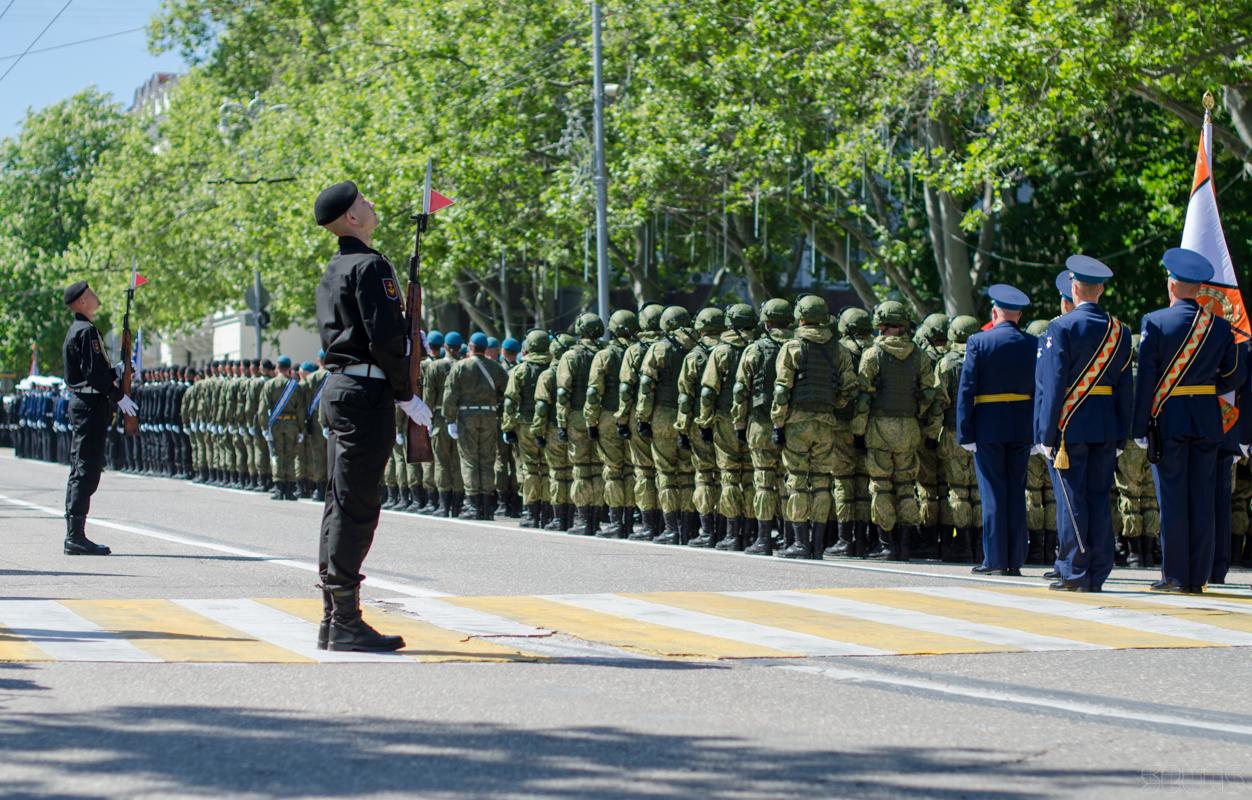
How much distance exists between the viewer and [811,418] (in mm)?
14820

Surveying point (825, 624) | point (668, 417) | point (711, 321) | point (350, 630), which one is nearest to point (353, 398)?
point (350, 630)

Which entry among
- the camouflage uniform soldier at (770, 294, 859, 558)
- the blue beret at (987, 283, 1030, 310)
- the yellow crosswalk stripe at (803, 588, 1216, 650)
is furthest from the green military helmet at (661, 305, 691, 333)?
the yellow crosswalk stripe at (803, 588, 1216, 650)

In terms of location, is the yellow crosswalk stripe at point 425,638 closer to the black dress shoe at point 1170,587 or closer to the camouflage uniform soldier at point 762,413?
the black dress shoe at point 1170,587

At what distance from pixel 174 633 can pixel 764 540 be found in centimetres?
700

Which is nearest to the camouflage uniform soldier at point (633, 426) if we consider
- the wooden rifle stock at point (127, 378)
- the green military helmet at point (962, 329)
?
the green military helmet at point (962, 329)

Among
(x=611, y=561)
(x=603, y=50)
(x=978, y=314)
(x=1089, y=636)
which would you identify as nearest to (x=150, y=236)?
(x=603, y=50)

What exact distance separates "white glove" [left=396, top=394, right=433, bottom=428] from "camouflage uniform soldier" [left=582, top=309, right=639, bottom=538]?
359 inches

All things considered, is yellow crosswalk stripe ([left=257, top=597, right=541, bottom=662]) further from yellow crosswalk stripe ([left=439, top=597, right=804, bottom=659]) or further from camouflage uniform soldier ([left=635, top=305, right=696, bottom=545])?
camouflage uniform soldier ([left=635, top=305, right=696, bottom=545])

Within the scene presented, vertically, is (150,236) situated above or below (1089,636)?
above

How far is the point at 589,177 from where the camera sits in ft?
118

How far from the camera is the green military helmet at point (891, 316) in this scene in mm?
14898

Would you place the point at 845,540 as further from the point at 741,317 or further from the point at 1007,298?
the point at 1007,298

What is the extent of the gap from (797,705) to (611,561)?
7.10 meters

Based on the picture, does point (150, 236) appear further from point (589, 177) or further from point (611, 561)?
point (611, 561)
